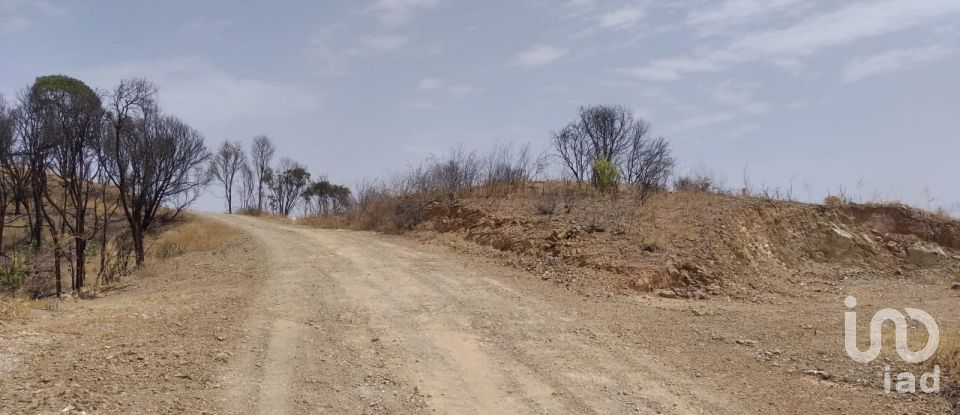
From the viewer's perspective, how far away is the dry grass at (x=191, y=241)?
1858cm

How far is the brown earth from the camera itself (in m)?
5.20

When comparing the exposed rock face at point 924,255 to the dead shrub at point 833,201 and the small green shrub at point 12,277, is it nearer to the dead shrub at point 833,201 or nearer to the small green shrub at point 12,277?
the dead shrub at point 833,201

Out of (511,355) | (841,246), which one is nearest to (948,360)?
(511,355)

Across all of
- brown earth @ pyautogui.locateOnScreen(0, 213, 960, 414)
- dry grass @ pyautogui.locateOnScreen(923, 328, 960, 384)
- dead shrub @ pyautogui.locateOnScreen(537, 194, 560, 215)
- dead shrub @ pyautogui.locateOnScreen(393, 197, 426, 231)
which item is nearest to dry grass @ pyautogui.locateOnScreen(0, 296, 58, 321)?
brown earth @ pyautogui.locateOnScreen(0, 213, 960, 414)

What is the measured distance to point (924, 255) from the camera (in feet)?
53.6

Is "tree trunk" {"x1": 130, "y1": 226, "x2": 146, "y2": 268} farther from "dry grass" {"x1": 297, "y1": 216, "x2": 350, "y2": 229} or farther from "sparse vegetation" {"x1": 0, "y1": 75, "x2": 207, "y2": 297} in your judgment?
"dry grass" {"x1": 297, "y1": 216, "x2": 350, "y2": 229}

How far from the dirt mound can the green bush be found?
61.3 inches

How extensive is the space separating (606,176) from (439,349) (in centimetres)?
1289

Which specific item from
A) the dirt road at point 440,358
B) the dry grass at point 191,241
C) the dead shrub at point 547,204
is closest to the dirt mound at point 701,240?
the dead shrub at point 547,204

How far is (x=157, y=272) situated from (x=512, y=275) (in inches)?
309

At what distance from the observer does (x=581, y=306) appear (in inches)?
359

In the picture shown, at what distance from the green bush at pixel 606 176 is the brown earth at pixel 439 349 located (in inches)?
294

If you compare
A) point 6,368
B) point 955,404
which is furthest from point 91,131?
point 955,404

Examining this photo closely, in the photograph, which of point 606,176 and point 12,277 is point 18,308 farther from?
point 606,176
